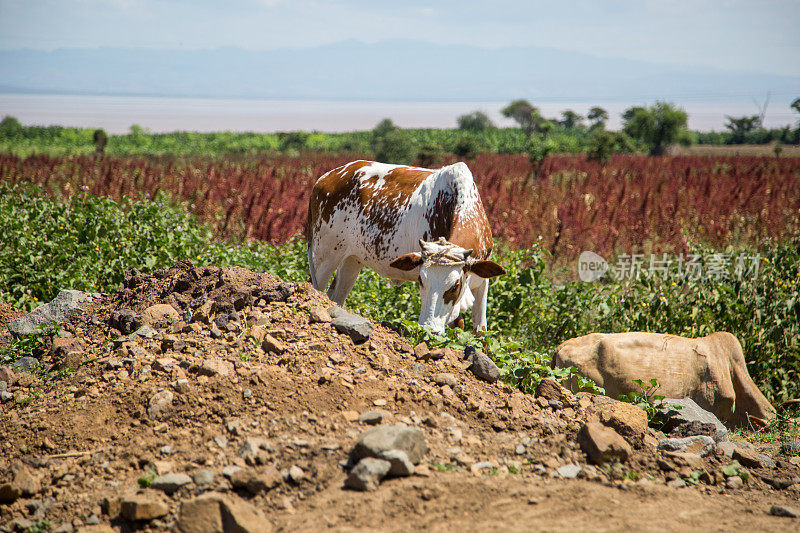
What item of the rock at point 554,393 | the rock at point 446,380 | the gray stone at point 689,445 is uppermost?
the rock at point 446,380

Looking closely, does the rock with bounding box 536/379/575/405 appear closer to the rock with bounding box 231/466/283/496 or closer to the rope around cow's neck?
the rope around cow's neck

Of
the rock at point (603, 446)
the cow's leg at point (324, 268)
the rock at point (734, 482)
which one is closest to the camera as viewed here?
the rock at point (603, 446)

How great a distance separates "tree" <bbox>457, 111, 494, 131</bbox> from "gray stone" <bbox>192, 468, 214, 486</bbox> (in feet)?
226

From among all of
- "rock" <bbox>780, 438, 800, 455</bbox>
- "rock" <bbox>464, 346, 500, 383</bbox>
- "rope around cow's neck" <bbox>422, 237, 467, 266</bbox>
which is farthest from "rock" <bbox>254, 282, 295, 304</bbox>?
"rock" <bbox>780, 438, 800, 455</bbox>

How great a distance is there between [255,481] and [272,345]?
122 cm

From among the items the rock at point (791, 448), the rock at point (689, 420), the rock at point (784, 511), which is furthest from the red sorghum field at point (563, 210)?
the rock at point (784, 511)

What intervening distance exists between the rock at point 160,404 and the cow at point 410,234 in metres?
1.86

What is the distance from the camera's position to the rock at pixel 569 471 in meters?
3.22

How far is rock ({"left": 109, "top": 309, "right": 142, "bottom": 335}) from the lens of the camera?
462 cm

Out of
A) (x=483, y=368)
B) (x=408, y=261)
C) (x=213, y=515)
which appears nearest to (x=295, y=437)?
(x=213, y=515)

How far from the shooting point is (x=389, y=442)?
3066mm

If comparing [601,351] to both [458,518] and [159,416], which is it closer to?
[458,518]

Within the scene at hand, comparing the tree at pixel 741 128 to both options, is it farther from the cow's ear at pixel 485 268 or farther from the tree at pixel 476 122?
the cow's ear at pixel 485 268

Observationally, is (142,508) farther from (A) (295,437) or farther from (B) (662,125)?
(B) (662,125)
